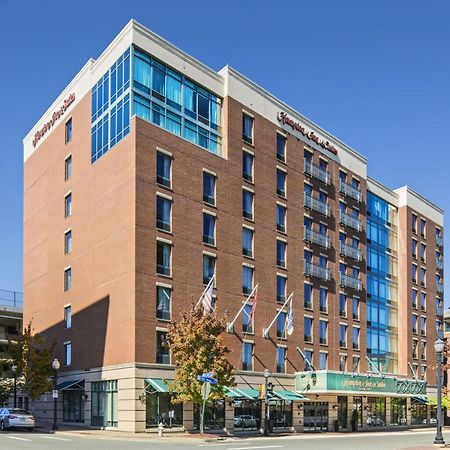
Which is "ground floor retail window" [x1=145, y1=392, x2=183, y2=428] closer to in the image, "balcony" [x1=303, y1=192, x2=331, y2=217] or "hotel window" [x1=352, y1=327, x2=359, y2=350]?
"balcony" [x1=303, y1=192, x2=331, y2=217]

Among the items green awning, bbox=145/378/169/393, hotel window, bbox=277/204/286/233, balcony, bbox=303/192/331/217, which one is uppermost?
balcony, bbox=303/192/331/217

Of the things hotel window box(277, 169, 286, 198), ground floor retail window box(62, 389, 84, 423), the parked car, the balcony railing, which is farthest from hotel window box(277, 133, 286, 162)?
the parked car

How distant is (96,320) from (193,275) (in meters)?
7.83

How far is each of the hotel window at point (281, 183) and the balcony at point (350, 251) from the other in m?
10.6

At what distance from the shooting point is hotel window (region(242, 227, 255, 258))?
55469 millimetres

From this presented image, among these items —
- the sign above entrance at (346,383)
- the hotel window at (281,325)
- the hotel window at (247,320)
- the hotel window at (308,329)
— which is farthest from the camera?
the hotel window at (308,329)

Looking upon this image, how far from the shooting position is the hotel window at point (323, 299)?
63956 millimetres

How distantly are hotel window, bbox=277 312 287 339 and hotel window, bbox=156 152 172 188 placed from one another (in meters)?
16.5

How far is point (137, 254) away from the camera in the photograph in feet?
152

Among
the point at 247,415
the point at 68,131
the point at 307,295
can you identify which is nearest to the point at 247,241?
the point at 307,295

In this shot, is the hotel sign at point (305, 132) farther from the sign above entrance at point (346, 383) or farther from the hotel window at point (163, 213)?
the sign above entrance at point (346, 383)

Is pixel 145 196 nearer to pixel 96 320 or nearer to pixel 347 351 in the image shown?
pixel 96 320

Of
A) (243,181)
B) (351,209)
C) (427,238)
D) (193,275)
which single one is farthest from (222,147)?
(427,238)

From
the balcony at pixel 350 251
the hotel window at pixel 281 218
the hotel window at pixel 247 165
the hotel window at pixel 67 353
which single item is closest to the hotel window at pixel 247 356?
the hotel window at pixel 281 218
